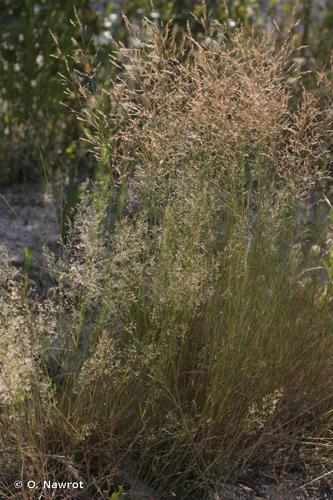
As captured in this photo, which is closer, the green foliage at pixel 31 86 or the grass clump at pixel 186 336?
the grass clump at pixel 186 336

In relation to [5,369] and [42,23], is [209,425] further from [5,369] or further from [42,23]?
[42,23]

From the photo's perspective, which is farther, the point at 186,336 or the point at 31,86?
the point at 31,86

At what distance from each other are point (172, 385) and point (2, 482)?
22.6 inches

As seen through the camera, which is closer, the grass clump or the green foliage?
the grass clump

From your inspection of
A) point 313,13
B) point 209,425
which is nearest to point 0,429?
point 209,425

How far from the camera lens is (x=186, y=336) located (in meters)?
2.66

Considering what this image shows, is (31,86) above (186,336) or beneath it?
above

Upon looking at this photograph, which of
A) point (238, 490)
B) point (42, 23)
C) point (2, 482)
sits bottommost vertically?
point (238, 490)

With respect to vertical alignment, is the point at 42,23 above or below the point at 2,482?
above

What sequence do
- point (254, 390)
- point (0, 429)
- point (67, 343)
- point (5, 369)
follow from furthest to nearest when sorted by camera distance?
point (67, 343), point (254, 390), point (0, 429), point (5, 369)

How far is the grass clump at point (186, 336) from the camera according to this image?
2.44 m

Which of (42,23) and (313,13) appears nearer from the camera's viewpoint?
(42,23)

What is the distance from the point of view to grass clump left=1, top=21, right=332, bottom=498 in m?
2.44

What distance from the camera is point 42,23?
180 inches
